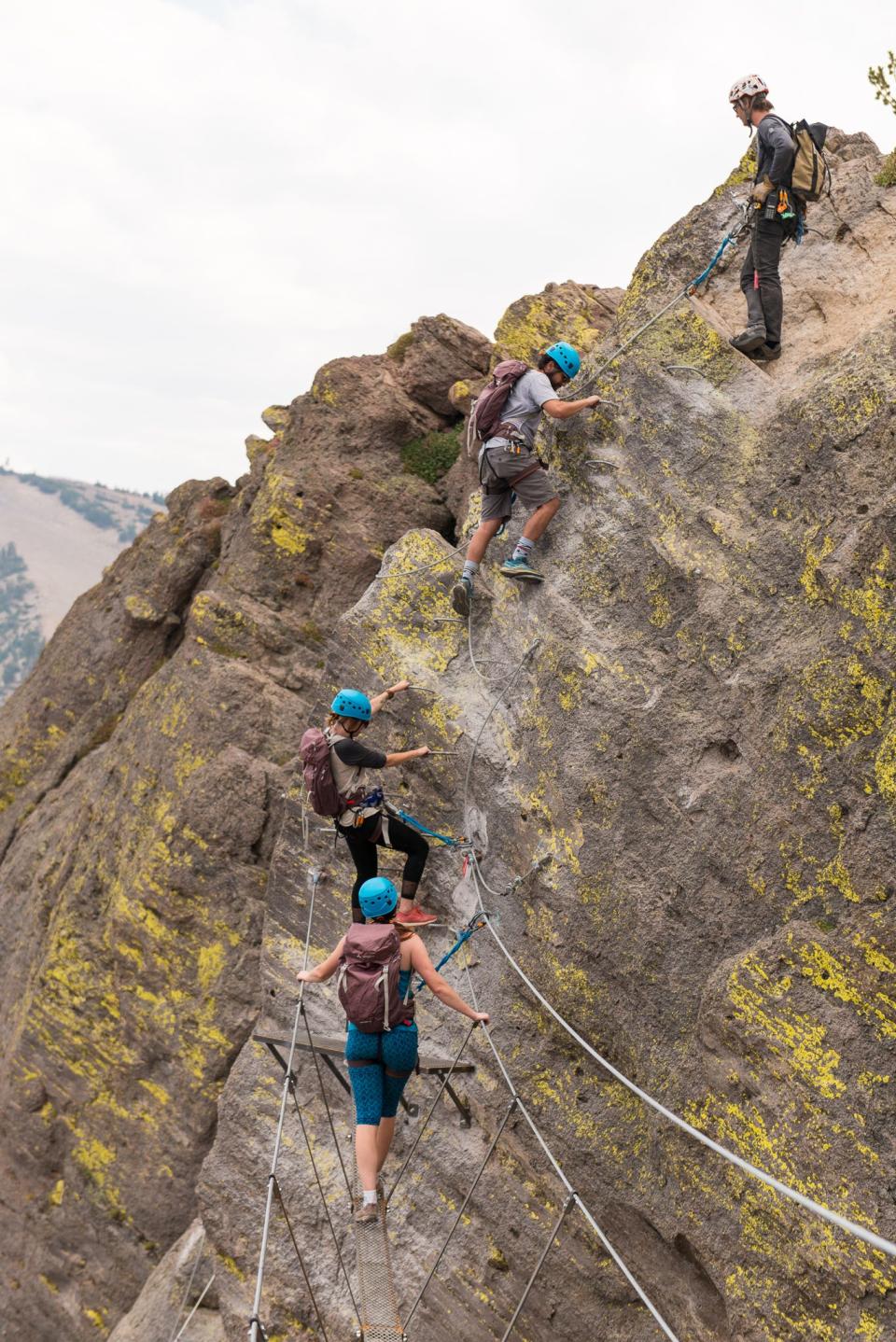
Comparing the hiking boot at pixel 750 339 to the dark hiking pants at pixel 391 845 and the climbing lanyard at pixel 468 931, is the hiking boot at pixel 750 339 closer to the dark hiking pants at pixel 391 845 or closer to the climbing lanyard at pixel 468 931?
the dark hiking pants at pixel 391 845

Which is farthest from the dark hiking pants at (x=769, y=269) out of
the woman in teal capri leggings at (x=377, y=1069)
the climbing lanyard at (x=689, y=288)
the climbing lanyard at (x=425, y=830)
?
the woman in teal capri leggings at (x=377, y=1069)

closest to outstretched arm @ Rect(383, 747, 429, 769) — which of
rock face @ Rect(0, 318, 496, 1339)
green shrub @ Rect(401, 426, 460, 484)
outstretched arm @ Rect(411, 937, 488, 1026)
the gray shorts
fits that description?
outstretched arm @ Rect(411, 937, 488, 1026)

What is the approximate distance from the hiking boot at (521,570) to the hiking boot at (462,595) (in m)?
0.78

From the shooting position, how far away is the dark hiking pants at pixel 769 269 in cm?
1120

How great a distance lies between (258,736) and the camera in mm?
18000

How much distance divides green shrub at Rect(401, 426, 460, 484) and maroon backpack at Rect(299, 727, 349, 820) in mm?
8923

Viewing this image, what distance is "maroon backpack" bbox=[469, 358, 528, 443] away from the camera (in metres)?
12.3

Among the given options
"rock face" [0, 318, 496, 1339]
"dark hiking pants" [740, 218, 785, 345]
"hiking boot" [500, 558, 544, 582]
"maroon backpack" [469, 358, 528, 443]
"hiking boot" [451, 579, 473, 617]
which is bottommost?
"rock face" [0, 318, 496, 1339]

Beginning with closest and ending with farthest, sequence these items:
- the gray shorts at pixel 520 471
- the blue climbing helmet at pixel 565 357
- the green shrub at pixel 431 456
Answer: the blue climbing helmet at pixel 565 357
the gray shorts at pixel 520 471
the green shrub at pixel 431 456

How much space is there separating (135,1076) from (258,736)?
6.36 metres

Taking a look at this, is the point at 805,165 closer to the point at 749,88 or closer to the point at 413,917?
the point at 749,88

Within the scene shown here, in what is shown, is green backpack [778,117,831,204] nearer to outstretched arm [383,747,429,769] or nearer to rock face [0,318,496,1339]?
outstretched arm [383,747,429,769]

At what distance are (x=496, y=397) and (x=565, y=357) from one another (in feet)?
3.01

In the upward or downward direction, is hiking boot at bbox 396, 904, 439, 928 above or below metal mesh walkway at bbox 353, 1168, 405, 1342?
above
